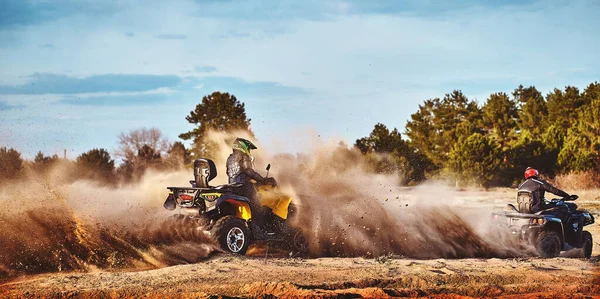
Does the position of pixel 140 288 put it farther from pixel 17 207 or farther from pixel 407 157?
pixel 407 157

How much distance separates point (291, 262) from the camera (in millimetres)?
13984

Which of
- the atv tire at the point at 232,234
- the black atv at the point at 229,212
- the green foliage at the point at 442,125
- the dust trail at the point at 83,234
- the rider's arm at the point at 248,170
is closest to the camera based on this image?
the dust trail at the point at 83,234

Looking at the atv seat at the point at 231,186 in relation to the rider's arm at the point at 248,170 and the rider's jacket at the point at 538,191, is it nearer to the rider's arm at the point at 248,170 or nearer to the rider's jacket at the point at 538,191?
the rider's arm at the point at 248,170

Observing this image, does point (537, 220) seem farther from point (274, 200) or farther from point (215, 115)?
point (215, 115)

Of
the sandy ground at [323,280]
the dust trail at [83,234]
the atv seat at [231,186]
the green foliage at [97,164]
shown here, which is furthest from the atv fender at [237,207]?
the green foliage at [97,164]

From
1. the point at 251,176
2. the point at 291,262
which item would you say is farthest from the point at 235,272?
the point at 251,176

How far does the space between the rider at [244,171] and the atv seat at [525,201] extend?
19.5 ft

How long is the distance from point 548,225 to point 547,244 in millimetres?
427

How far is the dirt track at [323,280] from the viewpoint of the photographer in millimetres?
11219

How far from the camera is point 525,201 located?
54.9 feet

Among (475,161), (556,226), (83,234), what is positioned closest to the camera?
(83,234)

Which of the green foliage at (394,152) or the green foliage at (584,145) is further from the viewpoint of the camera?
the green foliage at (394,152)

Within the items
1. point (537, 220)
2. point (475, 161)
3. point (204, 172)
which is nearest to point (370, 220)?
point (537, 220)

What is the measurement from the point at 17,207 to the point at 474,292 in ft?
30.6
